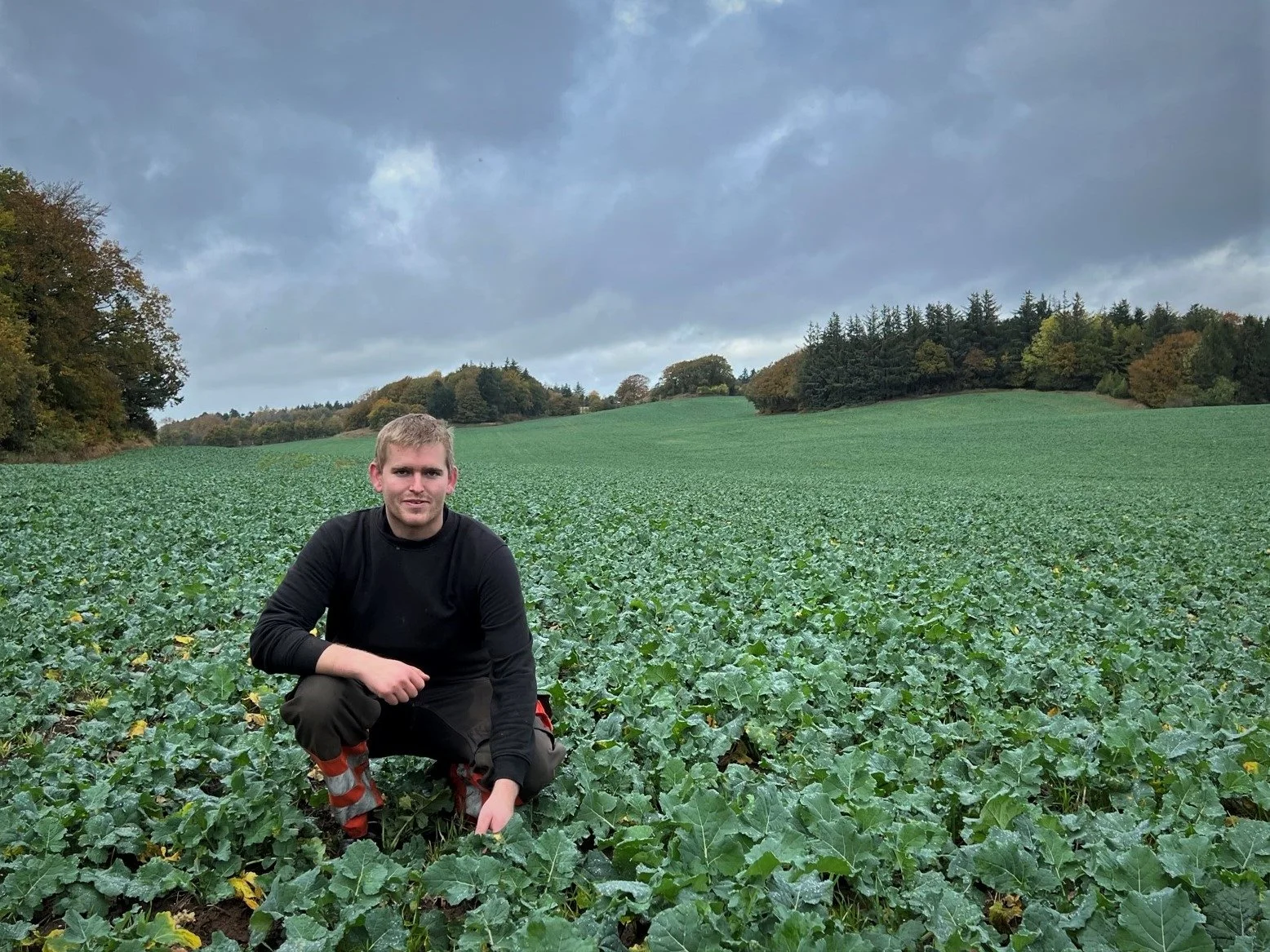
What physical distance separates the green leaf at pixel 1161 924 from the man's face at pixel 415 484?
2.85 metres

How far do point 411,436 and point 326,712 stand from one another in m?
1.23

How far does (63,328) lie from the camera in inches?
1495

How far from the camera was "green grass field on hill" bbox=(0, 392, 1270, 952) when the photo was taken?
2.56 m

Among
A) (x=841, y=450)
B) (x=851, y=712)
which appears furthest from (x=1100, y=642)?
(x=841, y=450)

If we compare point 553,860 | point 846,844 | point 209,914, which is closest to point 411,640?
point 553,860

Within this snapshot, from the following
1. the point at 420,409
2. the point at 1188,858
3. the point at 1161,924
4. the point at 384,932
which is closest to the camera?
→ the point at 1161,924

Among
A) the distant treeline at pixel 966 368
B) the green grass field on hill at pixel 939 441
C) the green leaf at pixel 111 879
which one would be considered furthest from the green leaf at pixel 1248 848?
the distant treeline at pixel 966 368

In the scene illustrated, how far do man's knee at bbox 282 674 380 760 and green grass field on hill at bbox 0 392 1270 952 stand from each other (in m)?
0.47

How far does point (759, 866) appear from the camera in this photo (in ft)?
8.20

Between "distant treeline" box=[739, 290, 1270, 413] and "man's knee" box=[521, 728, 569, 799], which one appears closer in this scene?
"man's knee" box=[521, 728, 569, 799]

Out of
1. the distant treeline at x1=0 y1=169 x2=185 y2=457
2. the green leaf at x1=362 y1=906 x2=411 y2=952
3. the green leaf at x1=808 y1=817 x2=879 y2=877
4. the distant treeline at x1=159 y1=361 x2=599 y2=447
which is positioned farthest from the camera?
the distant treeline at x1=159 y1=361 x2=599 y2=447

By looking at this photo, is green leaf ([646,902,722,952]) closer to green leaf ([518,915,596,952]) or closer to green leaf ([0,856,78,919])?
green leaf ([518,915,596,952])

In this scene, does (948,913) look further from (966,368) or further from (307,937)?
(966,368)

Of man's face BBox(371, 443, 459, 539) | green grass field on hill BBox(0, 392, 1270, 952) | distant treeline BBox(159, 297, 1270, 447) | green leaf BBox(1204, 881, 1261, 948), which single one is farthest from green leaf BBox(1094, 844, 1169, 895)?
distant treeline BBox(159, 297, 1270, 447)
